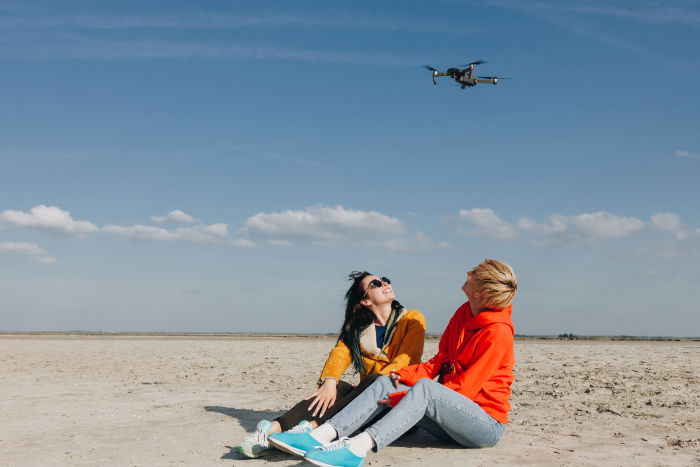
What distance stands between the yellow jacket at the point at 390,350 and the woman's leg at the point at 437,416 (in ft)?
2.12

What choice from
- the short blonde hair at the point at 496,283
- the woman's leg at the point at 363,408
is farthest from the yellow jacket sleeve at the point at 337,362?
the short blonde hair at the point at 496,283

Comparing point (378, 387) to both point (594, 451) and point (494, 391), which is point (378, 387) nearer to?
point (494, 391)

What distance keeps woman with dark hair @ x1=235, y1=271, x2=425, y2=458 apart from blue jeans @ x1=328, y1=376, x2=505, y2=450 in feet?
1.46

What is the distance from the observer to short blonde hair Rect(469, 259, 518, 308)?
469 centimetres

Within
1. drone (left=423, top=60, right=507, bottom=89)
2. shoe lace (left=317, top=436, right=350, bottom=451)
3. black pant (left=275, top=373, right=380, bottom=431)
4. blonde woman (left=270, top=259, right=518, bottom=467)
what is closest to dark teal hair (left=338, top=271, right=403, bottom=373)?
black pant (left=275, top=373, right=380, bottom=431)

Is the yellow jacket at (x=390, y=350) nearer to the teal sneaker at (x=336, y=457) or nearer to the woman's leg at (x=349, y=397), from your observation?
the woman's leg at (x=349, y=397)

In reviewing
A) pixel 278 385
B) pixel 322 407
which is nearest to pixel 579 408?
pixel 322 407

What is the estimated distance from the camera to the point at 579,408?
788 centimetres

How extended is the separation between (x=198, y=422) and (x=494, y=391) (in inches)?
134

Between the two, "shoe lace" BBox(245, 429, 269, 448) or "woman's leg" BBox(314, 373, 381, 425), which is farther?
"woman's leg" BBox(314, 373, 381, 425)

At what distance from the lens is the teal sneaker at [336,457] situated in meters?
4.34

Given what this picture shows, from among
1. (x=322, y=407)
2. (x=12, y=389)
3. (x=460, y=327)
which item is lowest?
(x=12, y=389)

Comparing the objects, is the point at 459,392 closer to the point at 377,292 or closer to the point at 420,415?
the point at 420,415

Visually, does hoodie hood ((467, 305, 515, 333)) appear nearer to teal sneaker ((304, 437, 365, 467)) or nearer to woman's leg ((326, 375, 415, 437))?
woman's leg ((326, 375, 415, 437))
